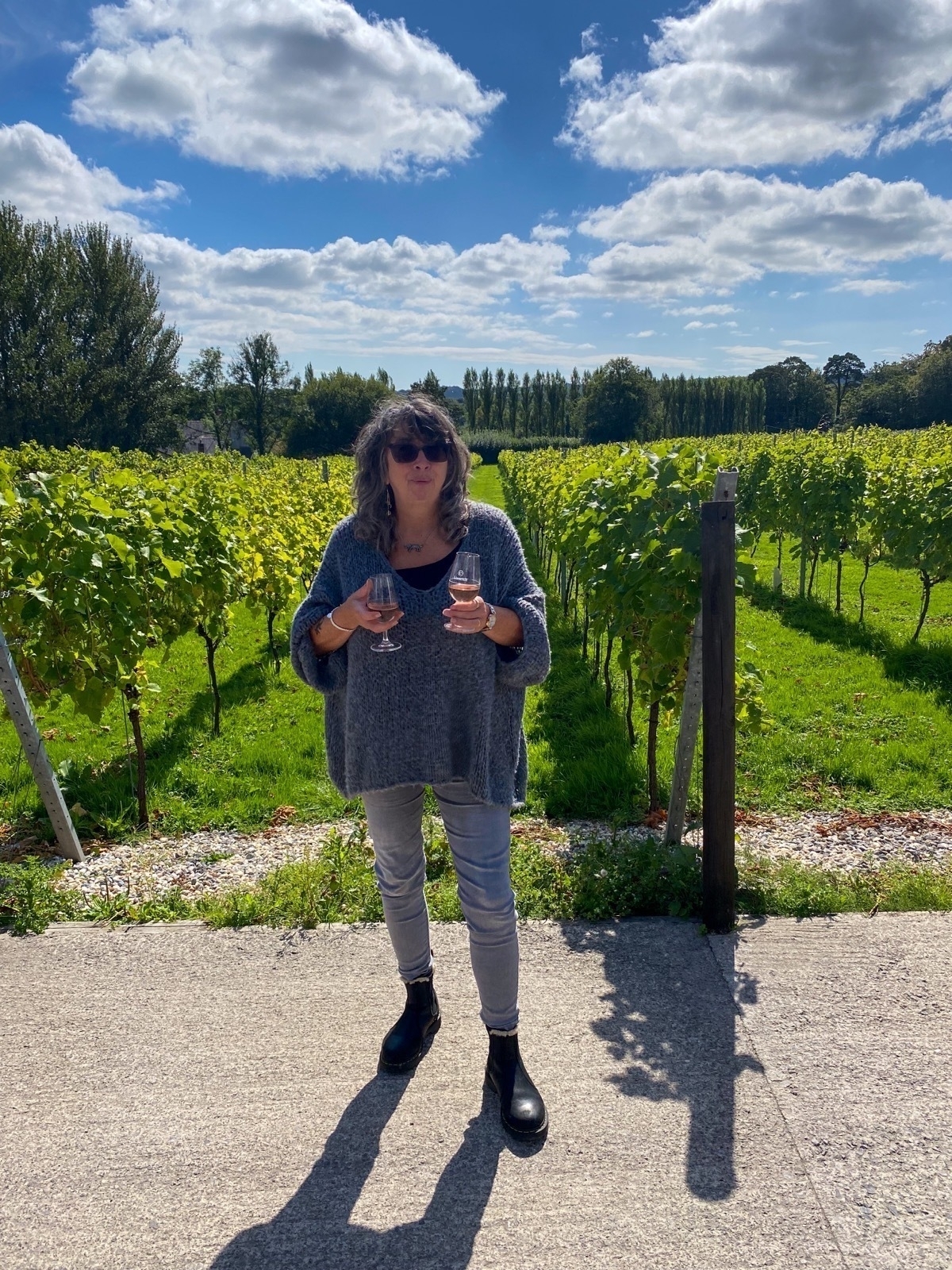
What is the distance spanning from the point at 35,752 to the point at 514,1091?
9.99 ft

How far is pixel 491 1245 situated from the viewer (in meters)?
1.94

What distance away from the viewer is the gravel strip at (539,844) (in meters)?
4.09

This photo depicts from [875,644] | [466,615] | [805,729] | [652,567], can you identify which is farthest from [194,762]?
[875,644]

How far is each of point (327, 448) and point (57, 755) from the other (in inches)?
2454

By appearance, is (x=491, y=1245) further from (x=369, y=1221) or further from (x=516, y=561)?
(x=516, y=561)

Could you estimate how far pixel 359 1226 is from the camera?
2004mm

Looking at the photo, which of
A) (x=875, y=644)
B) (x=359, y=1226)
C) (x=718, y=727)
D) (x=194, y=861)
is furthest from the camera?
(x=875, y=644)

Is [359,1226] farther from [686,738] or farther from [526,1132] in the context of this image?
[686,738]

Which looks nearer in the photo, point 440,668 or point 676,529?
point 440,668

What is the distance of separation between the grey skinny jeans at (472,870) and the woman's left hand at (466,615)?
1.84ft

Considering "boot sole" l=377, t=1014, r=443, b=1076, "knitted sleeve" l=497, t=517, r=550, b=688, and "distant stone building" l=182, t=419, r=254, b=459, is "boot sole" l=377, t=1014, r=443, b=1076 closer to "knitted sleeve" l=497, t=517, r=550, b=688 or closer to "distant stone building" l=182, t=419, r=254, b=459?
"knitted sleeve" l=497, t=517, r=550, b=688

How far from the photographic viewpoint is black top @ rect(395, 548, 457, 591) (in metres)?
2.30

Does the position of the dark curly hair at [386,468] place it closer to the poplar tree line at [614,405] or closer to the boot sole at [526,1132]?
the boot sole at [526,1132]

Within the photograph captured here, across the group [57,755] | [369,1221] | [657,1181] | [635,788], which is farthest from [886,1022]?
[57,755]
